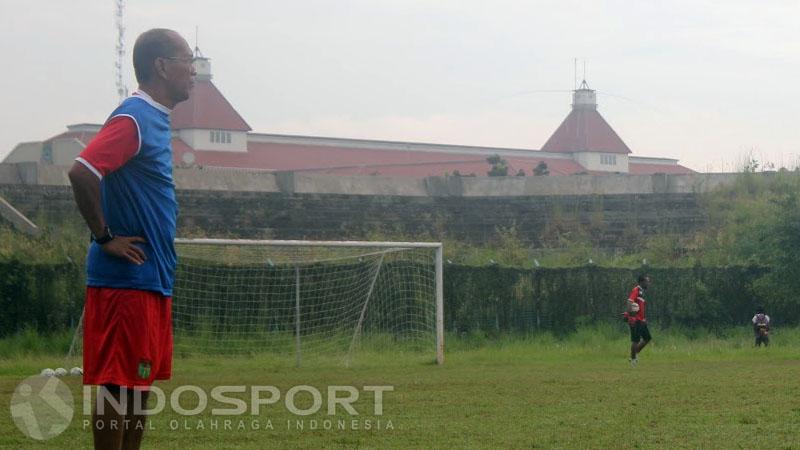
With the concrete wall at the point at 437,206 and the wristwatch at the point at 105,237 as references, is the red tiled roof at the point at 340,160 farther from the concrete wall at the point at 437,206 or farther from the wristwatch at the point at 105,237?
the wristwatch at the point at 105,237

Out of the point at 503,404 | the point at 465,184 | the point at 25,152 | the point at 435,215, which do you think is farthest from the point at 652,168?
the point at 503,404

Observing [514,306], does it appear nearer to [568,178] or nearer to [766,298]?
[766,298]

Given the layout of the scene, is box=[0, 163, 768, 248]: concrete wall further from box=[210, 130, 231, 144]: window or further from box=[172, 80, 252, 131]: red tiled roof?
box=[172, 80, 252, 131]: red tiled roof

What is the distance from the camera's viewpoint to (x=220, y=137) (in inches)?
2694

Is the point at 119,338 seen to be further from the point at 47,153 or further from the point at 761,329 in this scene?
the point at 47,153

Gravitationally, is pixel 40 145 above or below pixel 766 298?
above

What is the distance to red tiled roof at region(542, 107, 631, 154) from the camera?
81.6m

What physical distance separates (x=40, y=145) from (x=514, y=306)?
33601mm

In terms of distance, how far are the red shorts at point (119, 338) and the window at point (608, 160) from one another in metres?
76.4

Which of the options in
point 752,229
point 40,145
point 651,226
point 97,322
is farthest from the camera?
point 40,145

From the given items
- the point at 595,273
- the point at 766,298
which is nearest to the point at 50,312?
the point at 595,273

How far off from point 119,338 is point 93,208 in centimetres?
54

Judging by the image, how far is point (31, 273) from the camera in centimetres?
2203

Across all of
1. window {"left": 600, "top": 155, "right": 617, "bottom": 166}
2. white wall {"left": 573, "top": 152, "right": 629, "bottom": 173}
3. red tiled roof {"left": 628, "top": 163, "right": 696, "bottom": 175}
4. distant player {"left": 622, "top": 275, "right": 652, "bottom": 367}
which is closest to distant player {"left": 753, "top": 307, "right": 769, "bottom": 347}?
distant player {"left": 622, "top": 275, "right": 652, "bottom": 367}
